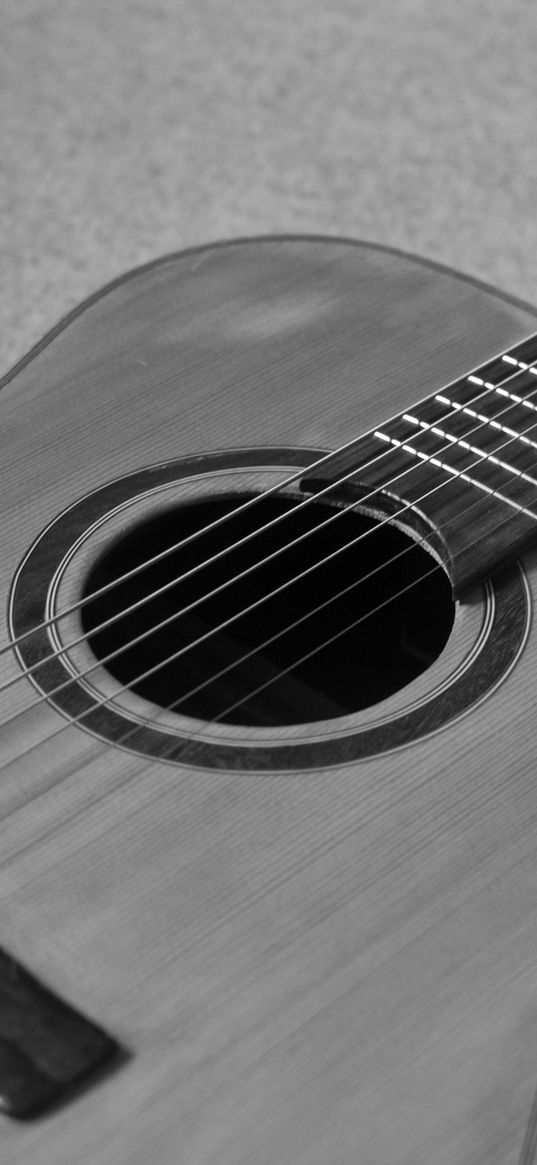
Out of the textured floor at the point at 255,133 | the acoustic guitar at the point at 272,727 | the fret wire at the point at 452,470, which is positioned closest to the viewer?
the acoustic guitar at the point at 272,727

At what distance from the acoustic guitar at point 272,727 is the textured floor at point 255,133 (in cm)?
59

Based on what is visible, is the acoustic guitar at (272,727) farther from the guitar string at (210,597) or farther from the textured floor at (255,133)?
the textured floor at (255,133)

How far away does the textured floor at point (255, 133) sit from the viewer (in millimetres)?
1575

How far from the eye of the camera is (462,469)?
0.79 meters

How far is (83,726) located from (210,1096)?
19cm

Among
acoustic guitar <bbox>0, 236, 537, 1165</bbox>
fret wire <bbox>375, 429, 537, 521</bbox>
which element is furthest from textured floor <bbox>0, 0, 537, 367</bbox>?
fret wire <bbox>375, 429, 537, 521</bbox>

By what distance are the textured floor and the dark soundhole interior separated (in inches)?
25.7

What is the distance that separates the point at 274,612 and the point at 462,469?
0.49 feet

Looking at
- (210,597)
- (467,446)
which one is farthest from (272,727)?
(467,446)

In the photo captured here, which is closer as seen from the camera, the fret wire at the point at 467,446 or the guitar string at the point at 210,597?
the guitar string at the point at 210,597

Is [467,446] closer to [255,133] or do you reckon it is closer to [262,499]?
[262,499]

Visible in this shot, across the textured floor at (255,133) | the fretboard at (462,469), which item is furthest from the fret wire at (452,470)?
the textured floor at (255,133)

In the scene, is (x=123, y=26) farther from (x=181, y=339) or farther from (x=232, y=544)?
(x=232, y=544)

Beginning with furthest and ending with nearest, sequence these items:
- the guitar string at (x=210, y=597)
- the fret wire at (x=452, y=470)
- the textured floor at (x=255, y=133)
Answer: the textured floor at (x=255, y=133), the fret wire at (x=452, y=470), the guitar string at (x=210, y=597)
